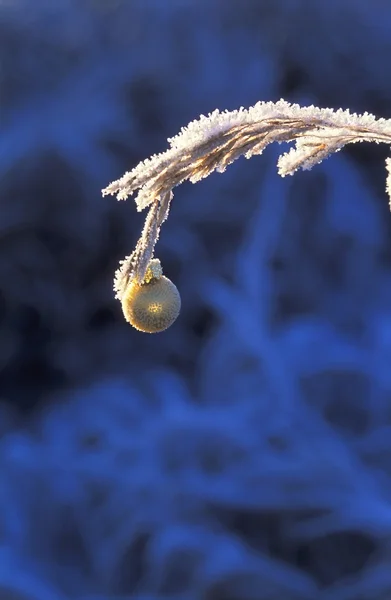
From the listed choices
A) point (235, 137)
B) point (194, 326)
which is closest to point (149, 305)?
point (235, 137)

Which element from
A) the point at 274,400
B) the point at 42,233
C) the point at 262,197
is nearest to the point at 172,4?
the point at 262,197

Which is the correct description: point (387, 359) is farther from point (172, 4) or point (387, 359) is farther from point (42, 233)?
point (172, 4)

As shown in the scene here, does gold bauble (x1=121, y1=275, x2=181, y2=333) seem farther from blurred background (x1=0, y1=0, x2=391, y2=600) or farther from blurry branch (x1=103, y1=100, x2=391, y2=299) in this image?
blurred background (x1=0, y1=0, x2=391, y2=600)

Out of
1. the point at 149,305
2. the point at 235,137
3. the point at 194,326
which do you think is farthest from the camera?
the point at 194,326

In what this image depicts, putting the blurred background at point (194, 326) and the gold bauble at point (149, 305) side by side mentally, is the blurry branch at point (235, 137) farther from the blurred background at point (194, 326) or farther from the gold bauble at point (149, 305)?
the blurred background at point (194, 326)

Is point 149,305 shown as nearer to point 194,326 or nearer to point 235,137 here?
point 235,137

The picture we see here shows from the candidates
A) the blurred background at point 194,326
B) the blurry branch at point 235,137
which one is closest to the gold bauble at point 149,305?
the blurry branch at point 235,137
